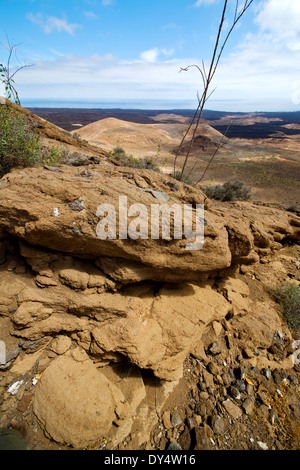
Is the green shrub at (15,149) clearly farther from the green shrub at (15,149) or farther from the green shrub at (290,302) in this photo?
the green shrub at (290,302)

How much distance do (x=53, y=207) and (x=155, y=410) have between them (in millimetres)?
2898

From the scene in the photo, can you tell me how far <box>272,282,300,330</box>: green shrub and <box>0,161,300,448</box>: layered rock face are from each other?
1.91 metres

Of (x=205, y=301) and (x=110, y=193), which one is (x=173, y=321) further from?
(x=110, y=193)

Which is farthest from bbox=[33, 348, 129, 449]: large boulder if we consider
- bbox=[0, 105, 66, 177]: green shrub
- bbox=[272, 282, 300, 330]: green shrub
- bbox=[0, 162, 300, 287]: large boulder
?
bbox=[272, 282, 300, 330]: green shrub

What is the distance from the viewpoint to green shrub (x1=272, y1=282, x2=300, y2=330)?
408cm

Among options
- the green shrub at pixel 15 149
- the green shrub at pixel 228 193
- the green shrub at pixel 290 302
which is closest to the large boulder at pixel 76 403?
the green shrub at pixel 15 149

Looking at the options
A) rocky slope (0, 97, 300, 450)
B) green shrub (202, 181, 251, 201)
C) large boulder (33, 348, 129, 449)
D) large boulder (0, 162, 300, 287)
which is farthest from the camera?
green shrub (202, 181, 251, 201)

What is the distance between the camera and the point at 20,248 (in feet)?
9.25

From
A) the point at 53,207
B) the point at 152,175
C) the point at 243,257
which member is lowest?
the point at 243,257

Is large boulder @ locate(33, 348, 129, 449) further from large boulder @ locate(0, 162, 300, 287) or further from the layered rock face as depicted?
large boulder @ locate(0, 162, 300, 287)

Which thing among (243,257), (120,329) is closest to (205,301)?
(243,257)

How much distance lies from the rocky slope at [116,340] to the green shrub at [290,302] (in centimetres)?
82

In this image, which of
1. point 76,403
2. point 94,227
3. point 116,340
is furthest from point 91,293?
point 76,403

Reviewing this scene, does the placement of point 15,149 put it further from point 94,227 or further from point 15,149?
point 94,227
